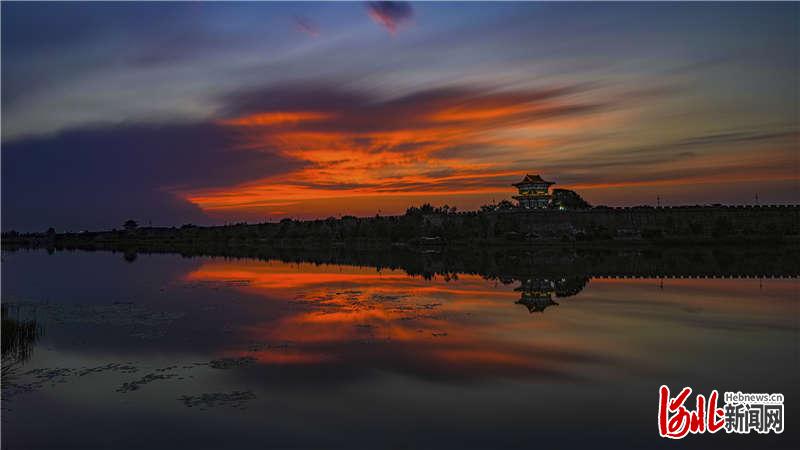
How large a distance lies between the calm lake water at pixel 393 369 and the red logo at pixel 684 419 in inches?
12.3

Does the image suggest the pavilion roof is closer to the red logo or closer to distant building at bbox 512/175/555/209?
distant building at bbox 512/175/555/209

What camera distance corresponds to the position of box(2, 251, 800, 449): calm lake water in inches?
482

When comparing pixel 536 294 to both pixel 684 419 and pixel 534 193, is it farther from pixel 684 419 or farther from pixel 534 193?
pixel 534 193

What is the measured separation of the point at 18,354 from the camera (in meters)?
19.2

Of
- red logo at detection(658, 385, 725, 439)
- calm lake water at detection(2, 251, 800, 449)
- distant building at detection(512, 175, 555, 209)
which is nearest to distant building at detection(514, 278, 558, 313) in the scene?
calm lake water at detection(2, 251, 800, 449)

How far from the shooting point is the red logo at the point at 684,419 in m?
11.9

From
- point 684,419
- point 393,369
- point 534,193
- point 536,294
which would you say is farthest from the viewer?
point 534,193

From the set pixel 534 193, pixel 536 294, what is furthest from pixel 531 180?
pixel 536 294

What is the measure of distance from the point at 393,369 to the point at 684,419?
8.08 meters

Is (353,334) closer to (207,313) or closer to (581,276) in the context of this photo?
(207,313)

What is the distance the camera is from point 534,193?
17412cm

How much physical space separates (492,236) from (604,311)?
9233 centimetres

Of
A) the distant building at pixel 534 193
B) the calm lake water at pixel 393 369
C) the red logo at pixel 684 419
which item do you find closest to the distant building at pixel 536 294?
the calm lake water at pixel 393 369

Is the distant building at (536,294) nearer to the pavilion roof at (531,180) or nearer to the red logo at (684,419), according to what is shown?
the red logo at (684,419)
